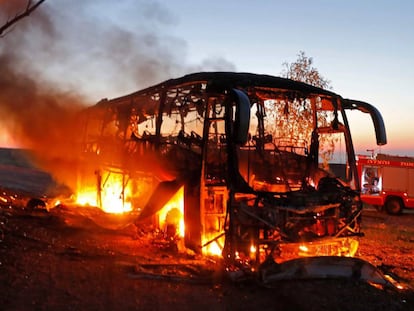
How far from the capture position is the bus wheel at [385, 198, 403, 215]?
23031 millimetres

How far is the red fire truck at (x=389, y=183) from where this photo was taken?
75.8ft

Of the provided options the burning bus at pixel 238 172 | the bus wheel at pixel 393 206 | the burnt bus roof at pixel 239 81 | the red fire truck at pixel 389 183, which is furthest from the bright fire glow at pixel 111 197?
the bus wheel at pixel 393 206

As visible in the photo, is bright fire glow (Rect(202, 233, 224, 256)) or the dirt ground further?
bright fire glow (Rect(202, 233, 224, 256))

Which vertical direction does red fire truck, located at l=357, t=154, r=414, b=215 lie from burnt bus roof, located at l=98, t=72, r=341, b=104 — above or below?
below

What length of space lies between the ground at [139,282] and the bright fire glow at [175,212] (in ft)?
1.66

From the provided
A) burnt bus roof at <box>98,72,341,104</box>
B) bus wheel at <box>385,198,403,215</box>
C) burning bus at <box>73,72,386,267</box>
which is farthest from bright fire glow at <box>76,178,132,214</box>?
bus wheel at <box>385,198,403,215</box>

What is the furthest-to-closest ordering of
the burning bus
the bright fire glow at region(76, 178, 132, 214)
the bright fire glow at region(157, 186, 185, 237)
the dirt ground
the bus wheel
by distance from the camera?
the bus wheel
the bright fire glow at region(76, 178, 132, 214)
the bright fire glow at region(157, 186, 185, 237)
the burning bus
the dirt ground

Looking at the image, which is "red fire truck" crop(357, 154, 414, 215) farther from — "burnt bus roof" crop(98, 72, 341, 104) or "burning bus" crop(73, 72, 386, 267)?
"burnt bus roof" crop(98, 72, 341, 104)

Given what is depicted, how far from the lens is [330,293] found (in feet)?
24.1

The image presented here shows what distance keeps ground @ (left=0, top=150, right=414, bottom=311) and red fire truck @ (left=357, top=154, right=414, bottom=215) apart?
12624 millimetres

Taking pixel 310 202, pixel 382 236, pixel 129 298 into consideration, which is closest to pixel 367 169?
pixel 382 236

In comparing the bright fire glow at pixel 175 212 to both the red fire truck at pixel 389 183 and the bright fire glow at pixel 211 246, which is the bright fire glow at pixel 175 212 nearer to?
the bright fire glow at pixel 211 246

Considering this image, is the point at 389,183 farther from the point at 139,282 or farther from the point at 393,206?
the point at 139,282

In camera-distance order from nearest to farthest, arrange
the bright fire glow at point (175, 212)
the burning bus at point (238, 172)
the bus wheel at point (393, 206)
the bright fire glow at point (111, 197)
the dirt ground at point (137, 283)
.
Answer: the dirt ground at point (137, 283) < the burning bus at point (238, 172) < the bright fire glow at point (175, 212) < the bright fire glow at point (111, 197) < the bus wheel at point (393, 206)
